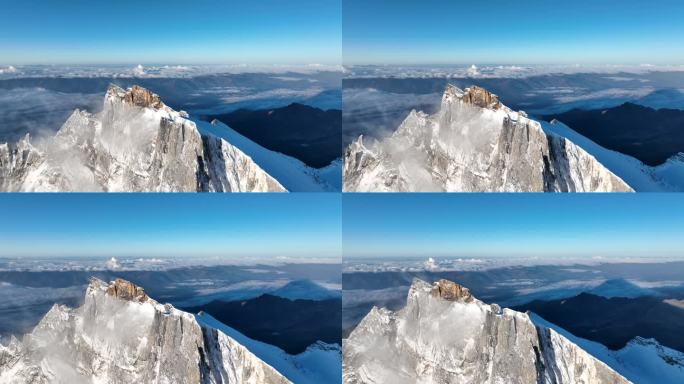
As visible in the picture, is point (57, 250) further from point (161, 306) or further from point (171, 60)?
point (171, 60)

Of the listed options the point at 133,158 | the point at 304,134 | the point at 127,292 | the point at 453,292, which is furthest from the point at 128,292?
the point at 453,292

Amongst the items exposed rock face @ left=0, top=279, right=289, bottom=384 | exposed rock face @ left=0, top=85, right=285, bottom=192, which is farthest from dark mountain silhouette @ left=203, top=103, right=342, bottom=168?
exposed rock face @ left=0, top=279, right=289, bottom=384

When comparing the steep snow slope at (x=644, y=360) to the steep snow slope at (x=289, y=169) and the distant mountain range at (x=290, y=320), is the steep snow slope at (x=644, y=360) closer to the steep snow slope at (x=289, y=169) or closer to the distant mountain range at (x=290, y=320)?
the distant mountain range at (x=290, y=320)

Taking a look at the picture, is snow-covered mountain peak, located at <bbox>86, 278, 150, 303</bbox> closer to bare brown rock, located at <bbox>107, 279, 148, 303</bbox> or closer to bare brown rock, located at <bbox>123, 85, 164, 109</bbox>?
bare brown rock, located at <bbox>107, 279, 148, 303</bbox>

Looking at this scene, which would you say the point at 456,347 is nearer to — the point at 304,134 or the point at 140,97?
the point at 304,134

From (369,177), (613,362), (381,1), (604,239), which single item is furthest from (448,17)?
(613,362)

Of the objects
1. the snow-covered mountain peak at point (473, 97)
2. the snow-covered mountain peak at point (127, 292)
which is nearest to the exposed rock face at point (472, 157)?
the snow-covered mountain peak at point (473, 97)

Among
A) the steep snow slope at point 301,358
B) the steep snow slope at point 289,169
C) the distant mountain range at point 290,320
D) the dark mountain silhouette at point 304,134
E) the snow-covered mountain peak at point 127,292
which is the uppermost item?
the dark mountain silhouette at point 304,134
